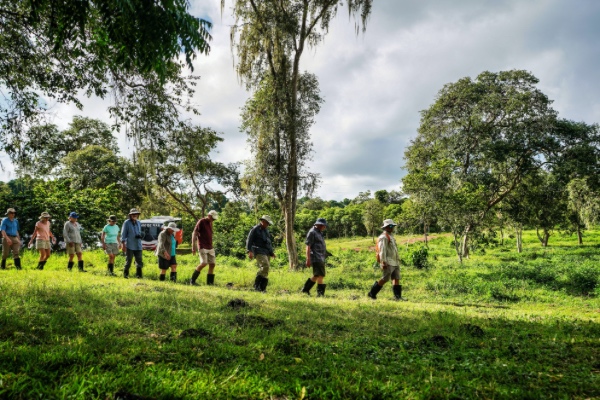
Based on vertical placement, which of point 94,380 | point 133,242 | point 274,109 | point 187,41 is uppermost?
point 274,109

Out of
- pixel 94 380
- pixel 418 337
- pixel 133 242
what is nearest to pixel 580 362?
pixel 418 337

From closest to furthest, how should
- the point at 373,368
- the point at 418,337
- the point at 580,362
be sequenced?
the point at 373,368 → the point at 580,362 → the point at 418,337

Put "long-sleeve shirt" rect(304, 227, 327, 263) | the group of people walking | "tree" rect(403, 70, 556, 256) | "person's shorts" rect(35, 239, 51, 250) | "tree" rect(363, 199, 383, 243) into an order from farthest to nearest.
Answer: "tree" rect(363, 199, 383, 243) < "tree" rect(403, 70, 556, 256) < "person's shorts" rect(35, 239, 51, 250) < "long-sleeve shirt" rect(304, 227, 327, 263) < the group of people walking

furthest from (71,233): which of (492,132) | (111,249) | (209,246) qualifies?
(492,132)

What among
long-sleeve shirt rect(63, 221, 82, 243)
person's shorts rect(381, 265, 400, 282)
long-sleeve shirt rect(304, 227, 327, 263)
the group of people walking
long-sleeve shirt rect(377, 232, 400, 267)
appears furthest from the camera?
long-sleeve shirt rect(63, 221, 82, 243)

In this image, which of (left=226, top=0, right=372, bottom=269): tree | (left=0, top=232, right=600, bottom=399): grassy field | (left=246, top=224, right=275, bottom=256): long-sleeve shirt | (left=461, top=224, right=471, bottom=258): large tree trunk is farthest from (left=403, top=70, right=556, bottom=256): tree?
(left=0, top=232, right=600, bottom=399): grassy field

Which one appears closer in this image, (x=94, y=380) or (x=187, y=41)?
(x=94, y=380)

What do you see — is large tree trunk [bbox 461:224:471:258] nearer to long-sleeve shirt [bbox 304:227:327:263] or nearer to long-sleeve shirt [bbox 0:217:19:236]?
long-sleeve shirt [bbox 304:227:327:263]

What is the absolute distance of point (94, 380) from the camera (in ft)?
9.35

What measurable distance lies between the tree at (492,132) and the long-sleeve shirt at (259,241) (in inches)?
622

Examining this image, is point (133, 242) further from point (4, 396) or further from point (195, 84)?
point (4, 396)

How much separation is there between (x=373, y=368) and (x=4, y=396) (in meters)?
3.09

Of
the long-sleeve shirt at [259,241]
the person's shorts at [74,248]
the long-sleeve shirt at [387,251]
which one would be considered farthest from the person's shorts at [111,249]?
the long-sleeve shirt at [387,251]

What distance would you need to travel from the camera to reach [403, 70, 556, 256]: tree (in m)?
23.8
